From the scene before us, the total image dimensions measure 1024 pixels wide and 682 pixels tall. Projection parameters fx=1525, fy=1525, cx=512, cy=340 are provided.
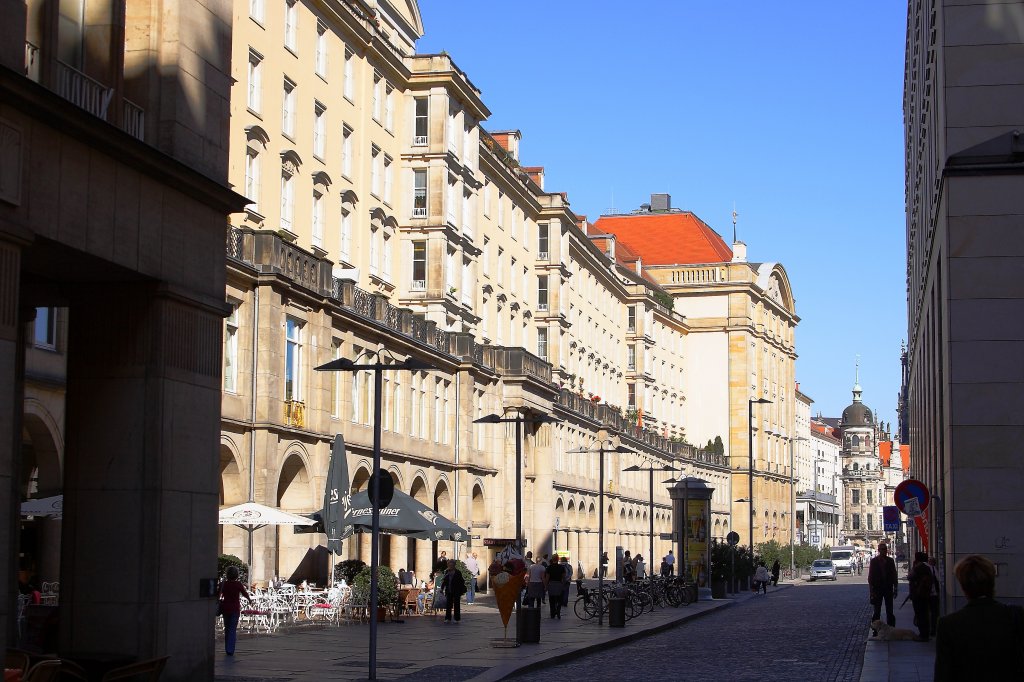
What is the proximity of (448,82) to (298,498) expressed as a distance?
19.1m

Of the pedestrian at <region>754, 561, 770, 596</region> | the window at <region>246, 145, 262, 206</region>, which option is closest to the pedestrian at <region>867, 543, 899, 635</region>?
the window at <region>246, 145, 262, 206</region>

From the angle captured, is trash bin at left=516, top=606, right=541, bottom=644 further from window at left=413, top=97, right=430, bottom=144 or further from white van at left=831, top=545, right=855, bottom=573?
white van at left=831, top=545, right=855, bottom=573

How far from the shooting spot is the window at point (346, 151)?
4838 cm

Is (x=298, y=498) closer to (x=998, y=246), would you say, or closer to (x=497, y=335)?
(x=998, y=246)

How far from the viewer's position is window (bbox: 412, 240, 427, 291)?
54.0m

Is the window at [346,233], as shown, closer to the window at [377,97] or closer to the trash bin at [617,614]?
the window at [377,97]

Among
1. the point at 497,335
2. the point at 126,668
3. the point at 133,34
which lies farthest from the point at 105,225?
the point at 497,335

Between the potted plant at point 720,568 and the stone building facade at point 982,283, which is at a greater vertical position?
the stone building facade at point 982,283

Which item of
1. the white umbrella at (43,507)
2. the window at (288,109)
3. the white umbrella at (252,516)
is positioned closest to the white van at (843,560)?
the window at (288,109)

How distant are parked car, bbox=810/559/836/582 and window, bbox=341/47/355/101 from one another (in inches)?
2142

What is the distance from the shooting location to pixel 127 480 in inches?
655

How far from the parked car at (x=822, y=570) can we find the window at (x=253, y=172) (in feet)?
198

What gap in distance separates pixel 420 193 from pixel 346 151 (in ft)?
18.8

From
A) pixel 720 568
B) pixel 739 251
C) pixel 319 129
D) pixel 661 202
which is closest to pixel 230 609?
pixel 319 129
